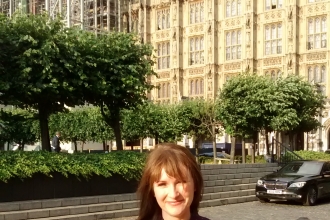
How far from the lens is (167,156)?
1.83 metres

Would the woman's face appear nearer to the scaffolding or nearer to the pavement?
the pavement

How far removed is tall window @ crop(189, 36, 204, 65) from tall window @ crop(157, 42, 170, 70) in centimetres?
248

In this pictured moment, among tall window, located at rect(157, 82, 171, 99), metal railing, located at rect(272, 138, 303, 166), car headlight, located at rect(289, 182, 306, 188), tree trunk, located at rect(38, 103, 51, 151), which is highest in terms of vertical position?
tall window, located at rect(157, 82, 171, 99)

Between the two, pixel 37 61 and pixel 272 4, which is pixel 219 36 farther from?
pixel 37 61

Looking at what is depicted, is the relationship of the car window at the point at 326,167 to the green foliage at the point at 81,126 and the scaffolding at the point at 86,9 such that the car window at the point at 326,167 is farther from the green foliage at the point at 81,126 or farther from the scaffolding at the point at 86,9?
the scaffolding at the point at 86,9

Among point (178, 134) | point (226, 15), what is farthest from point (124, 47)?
point (226, 15)

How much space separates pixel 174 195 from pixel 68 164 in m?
10.6

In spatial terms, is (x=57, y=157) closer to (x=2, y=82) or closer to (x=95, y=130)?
(x=2, y=82)

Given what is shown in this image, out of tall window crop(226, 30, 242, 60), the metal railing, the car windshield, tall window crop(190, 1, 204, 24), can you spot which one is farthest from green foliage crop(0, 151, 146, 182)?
tall window crop(190, 1, 204, 24)

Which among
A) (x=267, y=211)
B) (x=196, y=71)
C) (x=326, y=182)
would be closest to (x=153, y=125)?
(x=196, y=71)

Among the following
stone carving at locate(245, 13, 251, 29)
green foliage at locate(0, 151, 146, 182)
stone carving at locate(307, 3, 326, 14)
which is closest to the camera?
green foliage at locate(0, 151, 146, 182)

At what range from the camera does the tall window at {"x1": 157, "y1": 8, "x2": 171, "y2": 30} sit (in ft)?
166

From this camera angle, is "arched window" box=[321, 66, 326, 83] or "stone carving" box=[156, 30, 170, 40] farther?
"stone carving" box=[156, 30, 170, 40]

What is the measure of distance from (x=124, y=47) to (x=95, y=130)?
17.1 m
